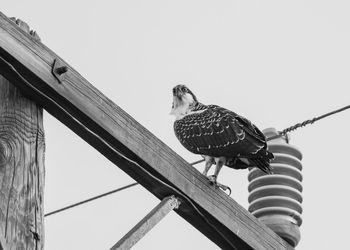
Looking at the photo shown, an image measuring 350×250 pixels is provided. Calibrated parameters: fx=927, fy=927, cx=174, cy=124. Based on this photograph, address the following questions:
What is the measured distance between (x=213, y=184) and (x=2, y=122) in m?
1.44

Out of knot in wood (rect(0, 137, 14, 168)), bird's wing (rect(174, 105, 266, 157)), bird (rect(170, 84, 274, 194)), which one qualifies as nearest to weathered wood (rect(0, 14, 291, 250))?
knot in wood (rect(0, 137, 14, 168))

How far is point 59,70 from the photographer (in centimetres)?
499

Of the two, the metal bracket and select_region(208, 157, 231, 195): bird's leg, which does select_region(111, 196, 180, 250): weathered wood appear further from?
the metal bracket

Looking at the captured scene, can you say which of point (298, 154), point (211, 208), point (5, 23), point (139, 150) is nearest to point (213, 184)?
point (211, 208)

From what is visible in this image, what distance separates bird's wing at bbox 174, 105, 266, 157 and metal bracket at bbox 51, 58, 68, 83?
183 cm

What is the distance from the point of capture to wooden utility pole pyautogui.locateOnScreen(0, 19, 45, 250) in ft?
15.1

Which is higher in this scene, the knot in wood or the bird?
the bird

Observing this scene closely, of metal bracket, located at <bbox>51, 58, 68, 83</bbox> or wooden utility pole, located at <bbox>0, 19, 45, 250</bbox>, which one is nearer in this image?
wooden utility pole, located at <bbox>0, 19, 45, 250</bbox>

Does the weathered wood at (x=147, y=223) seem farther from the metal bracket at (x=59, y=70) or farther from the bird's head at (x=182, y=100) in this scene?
the bird's head at (x=182, y=100)

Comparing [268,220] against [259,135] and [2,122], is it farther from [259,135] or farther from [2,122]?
[2,122]

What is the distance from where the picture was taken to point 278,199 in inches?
249

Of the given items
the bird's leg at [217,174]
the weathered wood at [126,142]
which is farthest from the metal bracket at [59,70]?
the bird's leg at [217,174]

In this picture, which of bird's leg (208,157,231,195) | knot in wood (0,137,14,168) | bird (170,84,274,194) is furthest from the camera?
bird (170,84,274,194)

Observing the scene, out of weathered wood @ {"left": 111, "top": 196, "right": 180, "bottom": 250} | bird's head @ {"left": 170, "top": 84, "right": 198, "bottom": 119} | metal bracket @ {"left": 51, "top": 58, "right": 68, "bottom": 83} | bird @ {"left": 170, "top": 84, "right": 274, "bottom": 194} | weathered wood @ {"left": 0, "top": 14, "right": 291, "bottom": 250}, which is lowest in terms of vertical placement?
weathered wood @ {"left": 111, "top": 196, "right": 180, "bottom": 250}
